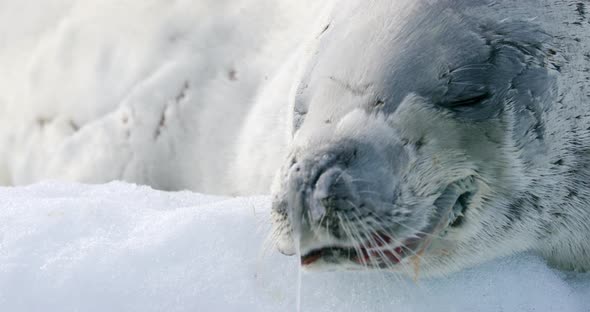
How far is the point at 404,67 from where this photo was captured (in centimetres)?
223

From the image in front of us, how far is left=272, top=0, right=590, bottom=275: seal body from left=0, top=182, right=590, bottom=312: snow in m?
0.08

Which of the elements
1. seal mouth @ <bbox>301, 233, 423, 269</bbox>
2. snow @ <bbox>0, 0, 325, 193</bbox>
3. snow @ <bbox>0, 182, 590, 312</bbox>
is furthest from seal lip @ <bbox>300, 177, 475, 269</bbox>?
snow @ <bbox>0, 0, 325, 193</bbox>

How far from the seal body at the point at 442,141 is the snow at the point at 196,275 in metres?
0.08

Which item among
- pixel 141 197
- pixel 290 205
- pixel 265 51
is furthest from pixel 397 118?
pixel 265 51

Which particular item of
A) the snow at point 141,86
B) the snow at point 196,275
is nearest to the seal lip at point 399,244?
the snow at point 196,275

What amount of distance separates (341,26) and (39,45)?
2040mm

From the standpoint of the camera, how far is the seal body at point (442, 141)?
2053 mm

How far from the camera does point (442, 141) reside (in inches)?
86.0

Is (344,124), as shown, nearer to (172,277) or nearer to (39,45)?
(172,277)

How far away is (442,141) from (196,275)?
640mm

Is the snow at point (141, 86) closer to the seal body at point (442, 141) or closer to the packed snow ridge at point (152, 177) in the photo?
the packed snow ridge at point (152, 177)

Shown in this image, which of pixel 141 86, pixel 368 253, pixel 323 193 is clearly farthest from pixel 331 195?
pixel 141 86

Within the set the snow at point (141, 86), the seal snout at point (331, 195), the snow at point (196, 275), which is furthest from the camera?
the snow at point (141, 86)

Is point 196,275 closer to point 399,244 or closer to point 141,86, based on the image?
point 399,244
